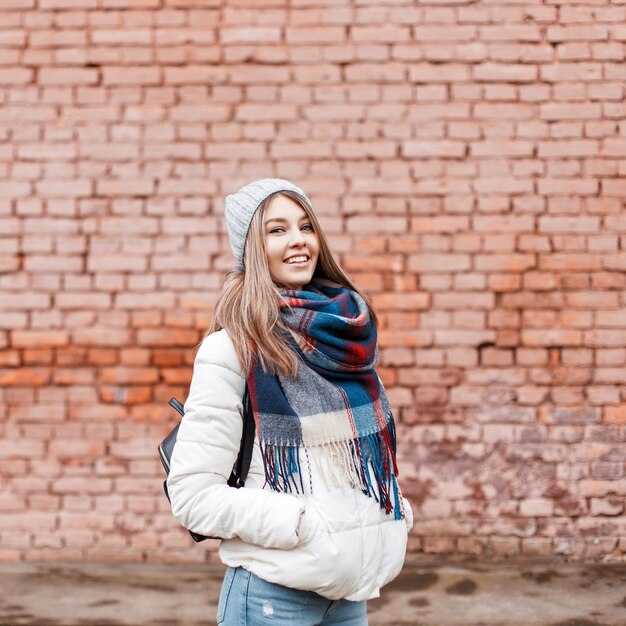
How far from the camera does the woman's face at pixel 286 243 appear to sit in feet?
6.30

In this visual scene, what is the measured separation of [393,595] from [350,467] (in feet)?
6.87

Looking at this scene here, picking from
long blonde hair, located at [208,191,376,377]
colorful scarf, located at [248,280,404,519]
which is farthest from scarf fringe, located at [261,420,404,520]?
long blonde hair, located at [208,191,376,377]

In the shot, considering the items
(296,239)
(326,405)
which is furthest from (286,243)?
(326,405)

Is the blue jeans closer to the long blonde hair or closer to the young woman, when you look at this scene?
the young woman

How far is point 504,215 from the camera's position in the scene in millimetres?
3996

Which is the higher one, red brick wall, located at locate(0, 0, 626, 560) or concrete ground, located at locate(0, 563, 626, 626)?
A: red brick wall, located at locate(0, 0, 626, 560)

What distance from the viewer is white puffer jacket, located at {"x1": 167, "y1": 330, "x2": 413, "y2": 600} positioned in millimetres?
1737

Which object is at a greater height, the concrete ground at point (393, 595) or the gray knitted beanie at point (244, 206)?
the gray knitted beanie at point (244, 206)

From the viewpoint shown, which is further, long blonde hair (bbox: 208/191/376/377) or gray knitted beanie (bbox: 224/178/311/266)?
gray knitted beanie (bbox: 224/178/311/266)

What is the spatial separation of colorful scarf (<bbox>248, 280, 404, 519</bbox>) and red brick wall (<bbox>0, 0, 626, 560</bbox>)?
2.10 meters

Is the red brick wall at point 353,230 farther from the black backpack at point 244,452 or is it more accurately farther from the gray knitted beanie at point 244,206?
the black backpack at point 244,452

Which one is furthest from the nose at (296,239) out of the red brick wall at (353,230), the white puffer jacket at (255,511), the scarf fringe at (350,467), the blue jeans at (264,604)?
the red brick wall at (353,230)

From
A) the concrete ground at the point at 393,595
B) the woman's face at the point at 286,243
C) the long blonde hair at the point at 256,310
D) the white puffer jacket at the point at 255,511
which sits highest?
the woman's face at the point at 286,243

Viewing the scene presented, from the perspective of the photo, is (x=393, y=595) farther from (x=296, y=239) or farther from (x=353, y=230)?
(x=296, y=239)
